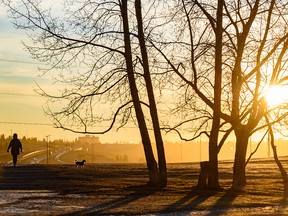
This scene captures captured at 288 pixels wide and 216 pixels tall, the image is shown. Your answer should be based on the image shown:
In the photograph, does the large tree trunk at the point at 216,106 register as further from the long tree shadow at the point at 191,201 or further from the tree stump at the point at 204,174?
the long tree shadow at the point at 191,201

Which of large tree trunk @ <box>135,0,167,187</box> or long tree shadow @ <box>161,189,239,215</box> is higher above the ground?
large tree trunk @ <box>135,0,167,187</box>

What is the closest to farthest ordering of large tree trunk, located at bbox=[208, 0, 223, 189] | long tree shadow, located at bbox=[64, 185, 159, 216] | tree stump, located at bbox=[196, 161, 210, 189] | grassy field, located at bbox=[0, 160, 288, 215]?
long tree shadow, located at bbox=[64, 185, 159, 216], grassy field, located at bbox=[0, 160, 288, 215], large tree trunk, located at bbox=[208, 0, 223, 189], tree stump, located at bbox=[196, 161, 210, 189]

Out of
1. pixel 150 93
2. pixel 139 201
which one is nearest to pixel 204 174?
pixel 150 93

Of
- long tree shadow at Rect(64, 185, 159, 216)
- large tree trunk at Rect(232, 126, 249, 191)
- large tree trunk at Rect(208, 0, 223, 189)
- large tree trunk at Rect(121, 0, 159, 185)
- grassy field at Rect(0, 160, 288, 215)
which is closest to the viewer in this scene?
long tree shadow at Rect(64, 185, 159, 216)

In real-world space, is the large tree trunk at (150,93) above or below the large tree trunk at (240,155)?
above

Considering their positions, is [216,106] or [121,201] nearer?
[121,201]

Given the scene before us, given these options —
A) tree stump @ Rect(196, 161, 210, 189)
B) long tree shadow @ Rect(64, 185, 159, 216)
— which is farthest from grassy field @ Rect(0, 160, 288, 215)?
tree stump @ Rect(196, 161, 210, 189)

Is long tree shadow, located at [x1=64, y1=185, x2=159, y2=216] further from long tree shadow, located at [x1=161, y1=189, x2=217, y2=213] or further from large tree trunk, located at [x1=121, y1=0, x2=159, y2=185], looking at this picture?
long tree shadow, located at [x1=161, y1=189, x2=217, y2=213]

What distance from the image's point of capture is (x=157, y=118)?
28000 millimetres

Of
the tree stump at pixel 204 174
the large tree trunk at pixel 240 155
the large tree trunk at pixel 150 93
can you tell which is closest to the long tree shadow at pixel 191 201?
the tree stump at pixel 204 174

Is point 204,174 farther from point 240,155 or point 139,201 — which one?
point 139,201

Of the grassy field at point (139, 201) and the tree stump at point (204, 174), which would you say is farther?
the tree stump at point (204, 174)

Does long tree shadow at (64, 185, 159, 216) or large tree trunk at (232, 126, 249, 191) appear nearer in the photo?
long tree shadow at (64, 185, 159, 216)

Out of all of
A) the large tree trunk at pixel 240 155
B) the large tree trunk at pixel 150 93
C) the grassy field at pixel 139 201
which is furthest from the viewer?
the large tree trunk at pixel 150 93
